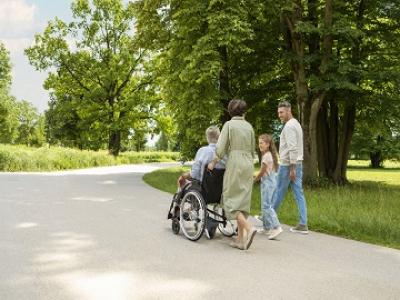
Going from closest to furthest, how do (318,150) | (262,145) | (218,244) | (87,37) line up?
(218,244) → (262,145) → (318,150) → (87,37)

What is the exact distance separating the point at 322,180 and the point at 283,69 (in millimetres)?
5703

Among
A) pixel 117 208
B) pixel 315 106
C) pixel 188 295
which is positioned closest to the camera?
pixel 188 295

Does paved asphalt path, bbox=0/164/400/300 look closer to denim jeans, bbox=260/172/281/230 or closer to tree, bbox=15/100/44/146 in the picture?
denim jeans, bbox=260/172/281/230

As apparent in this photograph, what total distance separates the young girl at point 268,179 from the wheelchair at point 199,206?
1.93 feet

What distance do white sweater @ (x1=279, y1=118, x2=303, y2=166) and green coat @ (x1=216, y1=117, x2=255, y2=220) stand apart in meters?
1.40

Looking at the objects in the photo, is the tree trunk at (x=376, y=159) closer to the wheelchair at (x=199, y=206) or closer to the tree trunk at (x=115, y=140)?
the tree trunk at (x=115, y=140)

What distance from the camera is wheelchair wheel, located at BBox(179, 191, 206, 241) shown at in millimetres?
6793

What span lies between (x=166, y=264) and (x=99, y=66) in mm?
39332

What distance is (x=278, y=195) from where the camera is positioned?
26.6ft

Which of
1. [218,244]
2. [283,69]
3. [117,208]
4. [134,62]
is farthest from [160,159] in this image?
[218,244]

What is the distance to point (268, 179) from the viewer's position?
786cm

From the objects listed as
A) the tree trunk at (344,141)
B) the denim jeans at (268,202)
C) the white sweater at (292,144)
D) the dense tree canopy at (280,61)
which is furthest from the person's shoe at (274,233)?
the tree trunk at (344,141)

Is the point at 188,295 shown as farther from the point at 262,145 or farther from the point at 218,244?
the point at 262,145

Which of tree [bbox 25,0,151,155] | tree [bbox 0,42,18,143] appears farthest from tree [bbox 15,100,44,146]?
tree [bbox 25,0,151,155]
